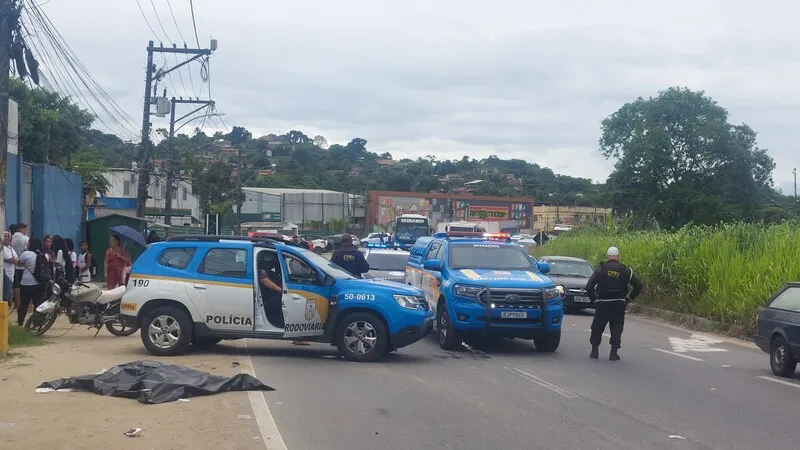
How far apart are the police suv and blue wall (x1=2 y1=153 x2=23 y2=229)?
1237 centimetres

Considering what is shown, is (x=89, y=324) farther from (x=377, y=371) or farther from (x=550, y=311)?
(x=550, y=311)

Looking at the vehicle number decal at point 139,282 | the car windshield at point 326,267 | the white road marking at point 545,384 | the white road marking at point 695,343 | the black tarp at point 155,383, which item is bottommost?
the white road marking at point 695,343

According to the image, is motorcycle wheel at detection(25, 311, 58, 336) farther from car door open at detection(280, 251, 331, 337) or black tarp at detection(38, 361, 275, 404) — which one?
black tarp at detection(38, 361, 275, 404)

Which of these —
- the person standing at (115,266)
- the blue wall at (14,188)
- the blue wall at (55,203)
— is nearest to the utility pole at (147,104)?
the blue wall at (55,203)

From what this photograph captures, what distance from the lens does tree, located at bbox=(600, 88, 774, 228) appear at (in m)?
54.7

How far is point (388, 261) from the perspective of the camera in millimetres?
23219

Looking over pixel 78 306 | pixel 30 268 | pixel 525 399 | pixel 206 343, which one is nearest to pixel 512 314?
pixel 525 399

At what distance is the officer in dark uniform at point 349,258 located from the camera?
18.0m

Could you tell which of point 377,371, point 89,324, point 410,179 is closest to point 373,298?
point 377,371

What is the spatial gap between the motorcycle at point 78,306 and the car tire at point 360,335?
404 cm

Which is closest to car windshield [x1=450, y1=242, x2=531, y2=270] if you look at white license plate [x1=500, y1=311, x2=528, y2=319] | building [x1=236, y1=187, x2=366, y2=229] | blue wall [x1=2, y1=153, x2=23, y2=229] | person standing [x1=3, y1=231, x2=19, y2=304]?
white license plate [x1=500, y1=311, x2=528, y2=319]

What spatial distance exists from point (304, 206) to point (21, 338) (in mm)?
77967

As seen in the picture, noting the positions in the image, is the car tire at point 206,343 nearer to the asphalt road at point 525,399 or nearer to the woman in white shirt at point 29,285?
the asphalt road at point 525,399

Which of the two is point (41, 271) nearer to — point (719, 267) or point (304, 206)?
point (719, 267)
